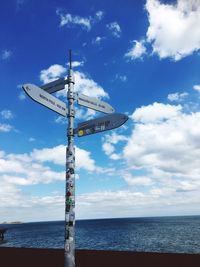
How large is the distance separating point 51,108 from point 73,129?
28.4 inches

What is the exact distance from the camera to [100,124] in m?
7.23

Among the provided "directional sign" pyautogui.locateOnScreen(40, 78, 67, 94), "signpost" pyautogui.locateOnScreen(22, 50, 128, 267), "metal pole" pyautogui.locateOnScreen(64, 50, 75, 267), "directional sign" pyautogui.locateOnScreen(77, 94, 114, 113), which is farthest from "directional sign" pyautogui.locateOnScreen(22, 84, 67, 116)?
"directional sign" pyautogui.locateOnScreen(77, 94, 114, 113)

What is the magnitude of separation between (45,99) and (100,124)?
145 cm

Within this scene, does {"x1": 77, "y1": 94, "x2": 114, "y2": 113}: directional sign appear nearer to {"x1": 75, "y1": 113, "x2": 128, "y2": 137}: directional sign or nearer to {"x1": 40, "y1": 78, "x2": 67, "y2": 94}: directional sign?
{"x1": 40, "y1": 78, "x2": 67, "y2": 94}: directional sign

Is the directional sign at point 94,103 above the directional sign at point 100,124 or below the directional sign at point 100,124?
above

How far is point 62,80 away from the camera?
7387 mm

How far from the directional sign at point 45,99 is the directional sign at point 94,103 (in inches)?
21.8

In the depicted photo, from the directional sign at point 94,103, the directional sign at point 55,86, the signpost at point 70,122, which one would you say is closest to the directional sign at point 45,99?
the signpost at point 70,122

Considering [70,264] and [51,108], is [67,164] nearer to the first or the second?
[51,108]

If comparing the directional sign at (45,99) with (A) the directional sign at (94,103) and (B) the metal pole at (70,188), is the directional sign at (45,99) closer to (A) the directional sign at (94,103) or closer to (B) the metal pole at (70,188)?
(B) the metal pole at (70,188)

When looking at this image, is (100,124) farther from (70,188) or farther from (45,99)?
(70,188)

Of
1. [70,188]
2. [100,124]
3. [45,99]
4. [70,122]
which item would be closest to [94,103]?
[100,124]

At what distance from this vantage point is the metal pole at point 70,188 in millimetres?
6180

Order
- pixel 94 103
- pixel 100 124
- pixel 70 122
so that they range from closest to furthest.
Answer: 1. pixel 70 122
2. pixel 100 124
3. pixel 94 103
